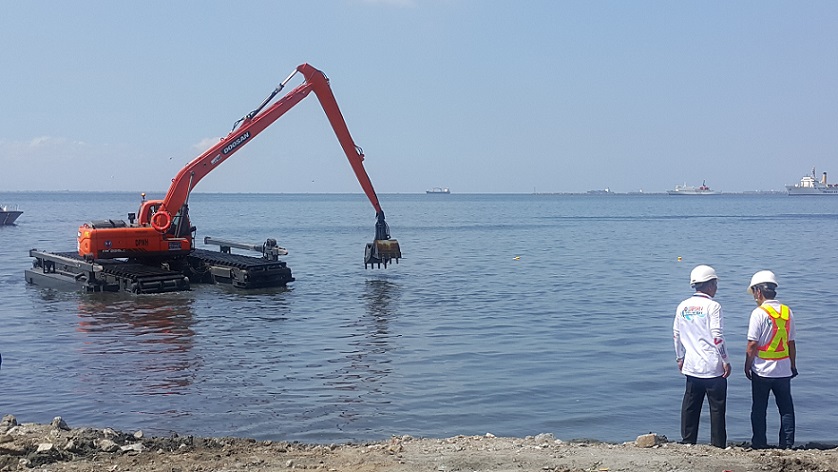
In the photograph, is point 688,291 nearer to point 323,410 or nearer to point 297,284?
point 297,284

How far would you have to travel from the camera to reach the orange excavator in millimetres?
24859

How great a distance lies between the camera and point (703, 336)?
788cm

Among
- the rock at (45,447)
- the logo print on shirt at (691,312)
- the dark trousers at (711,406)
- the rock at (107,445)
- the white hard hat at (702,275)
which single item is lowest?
the rock at (107,445)

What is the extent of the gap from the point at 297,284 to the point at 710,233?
3931cm

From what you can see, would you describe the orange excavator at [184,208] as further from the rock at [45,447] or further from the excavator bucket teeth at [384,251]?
the rock at [45,447]

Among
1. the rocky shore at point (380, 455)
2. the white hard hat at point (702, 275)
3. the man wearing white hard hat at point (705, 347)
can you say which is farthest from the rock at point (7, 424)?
Result: the white hard hat at point (702, 275)

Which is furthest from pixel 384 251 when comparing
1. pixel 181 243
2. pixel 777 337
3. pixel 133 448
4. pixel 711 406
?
pixel 777 337

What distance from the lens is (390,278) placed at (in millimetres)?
29062

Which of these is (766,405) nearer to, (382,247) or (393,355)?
(393,355)

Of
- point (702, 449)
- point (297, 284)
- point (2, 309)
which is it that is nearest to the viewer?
point (702, 449)

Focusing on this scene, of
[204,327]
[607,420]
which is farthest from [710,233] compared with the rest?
[607,420]

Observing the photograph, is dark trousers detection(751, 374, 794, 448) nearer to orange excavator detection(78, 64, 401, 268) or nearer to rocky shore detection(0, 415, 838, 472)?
rocky shore detection(0, 415, 838, 472)

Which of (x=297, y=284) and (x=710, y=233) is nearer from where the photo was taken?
(x=297, y=284)

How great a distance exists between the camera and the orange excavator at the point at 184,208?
979 inches
